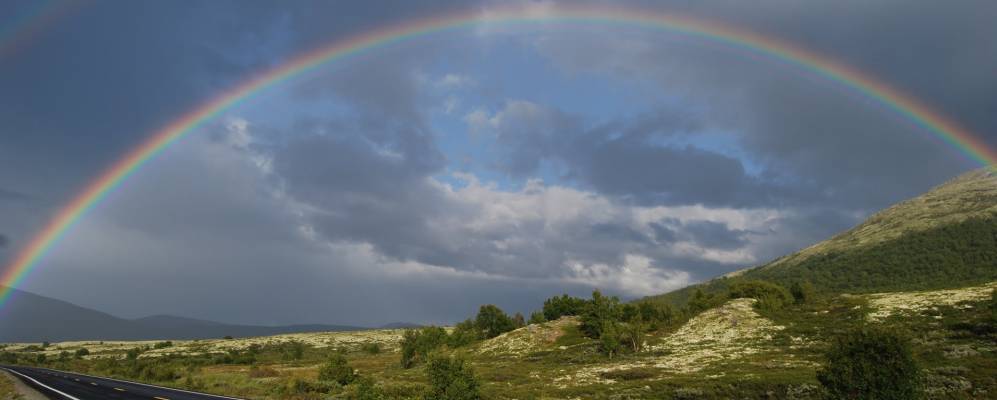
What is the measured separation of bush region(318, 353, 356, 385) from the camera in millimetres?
60062

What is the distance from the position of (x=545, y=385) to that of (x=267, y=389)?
29389 mm

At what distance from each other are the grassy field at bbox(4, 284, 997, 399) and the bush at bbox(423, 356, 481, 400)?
2507 millimetres

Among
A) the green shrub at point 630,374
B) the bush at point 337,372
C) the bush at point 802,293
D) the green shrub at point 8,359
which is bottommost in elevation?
the green shrub at point 630,374

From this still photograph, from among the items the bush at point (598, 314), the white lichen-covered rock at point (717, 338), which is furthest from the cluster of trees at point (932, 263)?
the bush at point (598, 314)

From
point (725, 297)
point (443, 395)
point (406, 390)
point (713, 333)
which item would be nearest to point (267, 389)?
point (406, 390)

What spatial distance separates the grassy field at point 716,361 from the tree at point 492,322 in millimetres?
29530

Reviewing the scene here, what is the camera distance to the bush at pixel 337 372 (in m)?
60.1

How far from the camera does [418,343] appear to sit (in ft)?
319

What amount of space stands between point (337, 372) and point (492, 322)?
8503 cm

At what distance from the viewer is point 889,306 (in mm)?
80000

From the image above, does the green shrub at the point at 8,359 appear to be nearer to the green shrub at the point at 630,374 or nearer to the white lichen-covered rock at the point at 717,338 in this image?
the green shrub at the point at 630,374

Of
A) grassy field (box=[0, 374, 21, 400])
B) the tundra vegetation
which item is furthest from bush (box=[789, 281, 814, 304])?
grassy field (box=[0, 374, 21, 400])

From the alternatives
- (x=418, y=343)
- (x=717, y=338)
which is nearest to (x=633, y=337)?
(x=717, y=338)

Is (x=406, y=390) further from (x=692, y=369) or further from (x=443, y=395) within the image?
(x=692, y=369)
